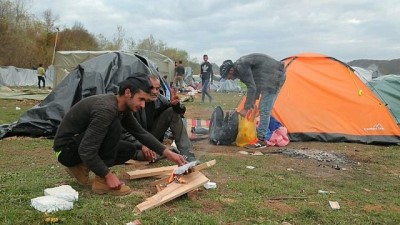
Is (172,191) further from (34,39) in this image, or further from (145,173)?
(34,39)

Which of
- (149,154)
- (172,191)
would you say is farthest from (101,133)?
(149,154)

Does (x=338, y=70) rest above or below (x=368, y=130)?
above

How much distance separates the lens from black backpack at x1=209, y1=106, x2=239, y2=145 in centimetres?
710

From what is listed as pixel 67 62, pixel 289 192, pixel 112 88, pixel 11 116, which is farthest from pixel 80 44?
pixel 289 192

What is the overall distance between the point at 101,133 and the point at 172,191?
2.60 feet

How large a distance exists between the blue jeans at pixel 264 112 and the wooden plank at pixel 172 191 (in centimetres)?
355

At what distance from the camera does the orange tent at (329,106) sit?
7.86 meters

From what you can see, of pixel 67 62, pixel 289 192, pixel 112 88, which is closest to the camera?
pixel 289 192

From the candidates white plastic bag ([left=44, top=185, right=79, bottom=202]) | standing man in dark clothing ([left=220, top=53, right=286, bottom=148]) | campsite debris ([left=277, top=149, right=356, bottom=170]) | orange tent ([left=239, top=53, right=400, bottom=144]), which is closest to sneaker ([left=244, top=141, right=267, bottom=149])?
standing man in dark clothing ([left=220, top=53, right=286, bottom=148])

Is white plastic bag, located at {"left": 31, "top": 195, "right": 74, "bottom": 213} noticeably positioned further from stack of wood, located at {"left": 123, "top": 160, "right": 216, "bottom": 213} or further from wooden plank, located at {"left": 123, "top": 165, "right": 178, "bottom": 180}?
wooden plank, located at {"left": 123, "top": 165, "right": 178, "bottom": 180}

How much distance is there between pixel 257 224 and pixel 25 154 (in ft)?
12.9

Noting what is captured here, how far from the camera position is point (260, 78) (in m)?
7.29

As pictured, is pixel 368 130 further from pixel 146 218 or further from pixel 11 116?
pixel 11 116

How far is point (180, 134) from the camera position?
217 inches
